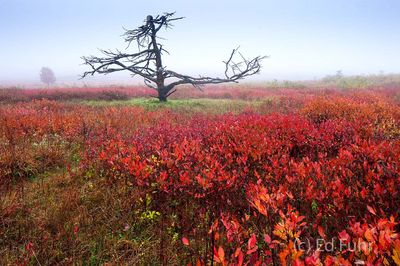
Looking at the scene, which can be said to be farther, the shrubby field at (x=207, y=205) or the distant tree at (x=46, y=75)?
the distant tree at (x=46, y=75)

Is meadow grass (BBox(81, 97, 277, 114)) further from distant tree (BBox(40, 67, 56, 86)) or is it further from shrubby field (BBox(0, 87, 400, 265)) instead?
distant tree (BBox(40, 67, 56, 86))

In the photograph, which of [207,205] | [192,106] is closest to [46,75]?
[192,106]

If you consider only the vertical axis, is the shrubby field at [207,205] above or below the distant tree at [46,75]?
below

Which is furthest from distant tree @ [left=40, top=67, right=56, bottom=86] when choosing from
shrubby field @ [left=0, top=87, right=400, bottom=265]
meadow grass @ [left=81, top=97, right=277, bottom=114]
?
shrubby field @ [left=0, top=87, right=400, bottom=265]

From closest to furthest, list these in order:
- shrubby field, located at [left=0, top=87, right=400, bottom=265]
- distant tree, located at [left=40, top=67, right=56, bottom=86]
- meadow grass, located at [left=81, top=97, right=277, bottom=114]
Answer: shrubby field, located at [left=0, top=87, right=400, bottom=265], meadow grass, located at [left=81, top=97, right=277, bottom=114], distant tree, located at [left=40, top=67, right=56, bottom=86]

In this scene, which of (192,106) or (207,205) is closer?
(207,205)

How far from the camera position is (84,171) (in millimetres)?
5637

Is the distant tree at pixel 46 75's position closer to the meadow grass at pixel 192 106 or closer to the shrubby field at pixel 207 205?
the meadow grass at pixel 192 106

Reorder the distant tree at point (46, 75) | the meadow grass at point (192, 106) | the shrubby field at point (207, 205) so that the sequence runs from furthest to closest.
A: the distant tree at point (46, 75) → the meadow grass at point (192, 106) → the shrubby field at point (207, 205)

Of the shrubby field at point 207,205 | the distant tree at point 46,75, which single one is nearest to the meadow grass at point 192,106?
the shrubby field at point 207,205

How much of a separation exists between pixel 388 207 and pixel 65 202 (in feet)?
14.6

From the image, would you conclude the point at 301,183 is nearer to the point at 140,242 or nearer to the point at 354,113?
the point at 140,242

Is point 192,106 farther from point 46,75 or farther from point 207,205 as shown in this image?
point 46,75

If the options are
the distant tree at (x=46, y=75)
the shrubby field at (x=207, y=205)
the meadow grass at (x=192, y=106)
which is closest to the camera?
the shrubby field at (x=207, y=205)
